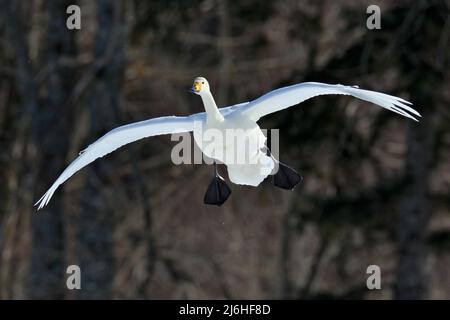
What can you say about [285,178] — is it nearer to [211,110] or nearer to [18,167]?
[211,110]

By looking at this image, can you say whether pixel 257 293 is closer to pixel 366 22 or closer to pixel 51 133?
pixel 51 133

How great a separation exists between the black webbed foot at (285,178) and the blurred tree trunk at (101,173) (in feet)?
23.4

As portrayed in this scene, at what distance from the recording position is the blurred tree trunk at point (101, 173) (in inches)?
631

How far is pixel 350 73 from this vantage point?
13695mm

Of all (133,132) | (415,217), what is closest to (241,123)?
(133,132)

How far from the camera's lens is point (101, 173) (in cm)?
1688

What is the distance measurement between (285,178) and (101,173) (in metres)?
8.60

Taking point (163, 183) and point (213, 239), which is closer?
point (163, 183)

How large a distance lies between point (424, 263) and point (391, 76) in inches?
91.1

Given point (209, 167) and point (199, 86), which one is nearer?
point (199, 86)

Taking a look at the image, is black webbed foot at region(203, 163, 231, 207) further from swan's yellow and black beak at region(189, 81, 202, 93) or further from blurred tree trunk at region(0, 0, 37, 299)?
blurred tree trunk at region(0, 0, 37, 299)

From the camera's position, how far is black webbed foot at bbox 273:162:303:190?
8375 mm
